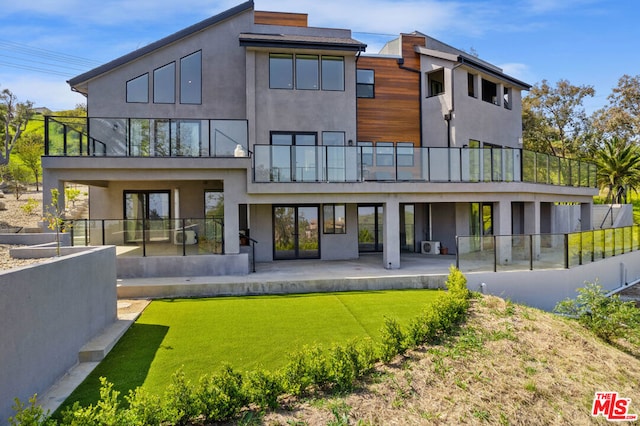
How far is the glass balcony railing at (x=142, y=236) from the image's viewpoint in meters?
12.7

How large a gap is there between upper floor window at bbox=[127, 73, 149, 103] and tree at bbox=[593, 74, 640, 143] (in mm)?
39814

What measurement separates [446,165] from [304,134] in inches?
224

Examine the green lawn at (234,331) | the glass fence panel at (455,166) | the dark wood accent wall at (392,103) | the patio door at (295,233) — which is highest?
the dark wood accent wall at (392,103)

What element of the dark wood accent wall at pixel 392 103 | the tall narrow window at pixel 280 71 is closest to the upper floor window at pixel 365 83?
the dark wood accent wall at pixel 392 103

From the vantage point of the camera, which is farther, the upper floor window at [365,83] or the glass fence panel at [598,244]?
the upper floor window at [365,83]

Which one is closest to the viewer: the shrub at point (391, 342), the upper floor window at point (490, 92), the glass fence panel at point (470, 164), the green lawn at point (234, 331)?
the green lawn at point (234, 331)

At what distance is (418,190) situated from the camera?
47.7 ft

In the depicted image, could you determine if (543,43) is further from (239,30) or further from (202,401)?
A: (202,401)

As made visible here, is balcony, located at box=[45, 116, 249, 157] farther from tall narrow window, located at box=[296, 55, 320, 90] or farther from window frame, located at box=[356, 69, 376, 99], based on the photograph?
window frame, located at box=[356, 69, 376, 99]

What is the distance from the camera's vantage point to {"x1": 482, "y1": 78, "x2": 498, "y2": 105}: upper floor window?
20156 mm

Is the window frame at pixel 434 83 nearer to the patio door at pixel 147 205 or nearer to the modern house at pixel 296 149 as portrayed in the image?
the modern house at pixel 296 149

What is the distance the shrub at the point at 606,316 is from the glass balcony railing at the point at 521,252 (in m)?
2.86

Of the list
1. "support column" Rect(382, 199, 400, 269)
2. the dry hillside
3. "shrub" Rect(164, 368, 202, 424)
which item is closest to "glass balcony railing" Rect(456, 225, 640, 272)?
"support column" Rect(382, 199, 400, 269)

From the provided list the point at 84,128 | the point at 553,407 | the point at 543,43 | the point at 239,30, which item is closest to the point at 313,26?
the point at 239,30
